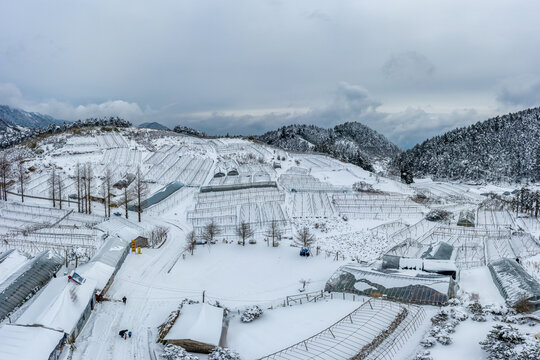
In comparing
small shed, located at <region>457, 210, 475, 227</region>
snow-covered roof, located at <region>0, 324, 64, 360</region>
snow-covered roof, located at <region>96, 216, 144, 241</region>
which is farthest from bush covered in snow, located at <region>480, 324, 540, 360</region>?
snow-covered roof, located at <region>96, 216, 144, 241</region>

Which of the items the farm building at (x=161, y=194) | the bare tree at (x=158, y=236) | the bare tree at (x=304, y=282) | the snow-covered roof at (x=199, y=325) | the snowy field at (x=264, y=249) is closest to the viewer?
the snow-covered roof at (x=199, y=325)

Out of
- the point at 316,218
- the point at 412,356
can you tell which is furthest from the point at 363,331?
the point at 316,218

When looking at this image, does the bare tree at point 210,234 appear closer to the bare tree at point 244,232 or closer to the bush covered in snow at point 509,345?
the bare tree at point 244,232

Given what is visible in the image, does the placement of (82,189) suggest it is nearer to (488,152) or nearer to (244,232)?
(244,232)

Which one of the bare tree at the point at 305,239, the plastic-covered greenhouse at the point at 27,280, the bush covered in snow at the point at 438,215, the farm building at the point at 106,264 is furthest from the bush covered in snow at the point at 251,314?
the bush covered in snow at the point at 438,215

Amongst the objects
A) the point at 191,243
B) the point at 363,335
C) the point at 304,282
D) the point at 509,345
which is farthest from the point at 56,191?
the point at 509,345

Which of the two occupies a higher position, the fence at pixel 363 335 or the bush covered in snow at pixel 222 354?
the fence at pixel 363 335
